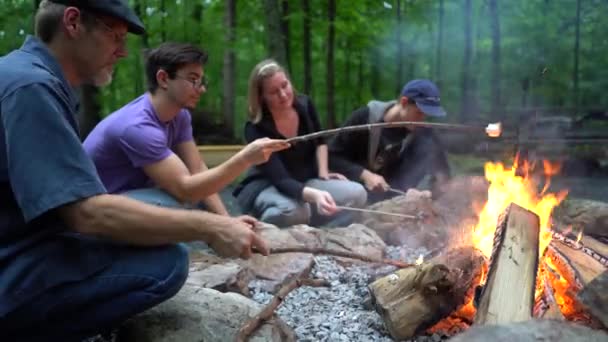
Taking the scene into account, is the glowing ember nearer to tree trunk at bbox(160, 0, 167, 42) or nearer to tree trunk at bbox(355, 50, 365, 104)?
tree trunk at bbox(160, 0, 167, 42)

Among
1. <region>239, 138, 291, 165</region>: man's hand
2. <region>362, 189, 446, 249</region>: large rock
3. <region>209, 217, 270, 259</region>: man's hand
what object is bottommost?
<region>362, 189, 446, 249</region>: large rock

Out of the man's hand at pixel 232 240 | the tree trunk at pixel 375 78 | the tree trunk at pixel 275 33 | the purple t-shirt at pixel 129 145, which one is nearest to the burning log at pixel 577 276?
the man's hand at pixel 232 240

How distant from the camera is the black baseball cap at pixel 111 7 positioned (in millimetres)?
2066

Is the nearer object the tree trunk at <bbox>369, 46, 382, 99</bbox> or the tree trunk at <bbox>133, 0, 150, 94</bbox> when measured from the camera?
the tree trunk at <bbox>133, 0, 150, 94</bbox>

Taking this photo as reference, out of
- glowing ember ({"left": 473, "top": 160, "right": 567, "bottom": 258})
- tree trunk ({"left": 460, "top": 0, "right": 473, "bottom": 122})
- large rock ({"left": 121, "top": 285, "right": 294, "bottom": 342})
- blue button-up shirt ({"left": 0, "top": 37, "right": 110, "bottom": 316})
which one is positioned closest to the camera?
blue button-up shirt ({"left": 0, "top": 37, "right": 110, "bottom": 316})

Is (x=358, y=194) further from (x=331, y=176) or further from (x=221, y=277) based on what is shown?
(x=221, y=277)

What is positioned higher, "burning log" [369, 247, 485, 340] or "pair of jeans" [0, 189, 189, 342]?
"pair of jeans" [0, 189, 189, 342]

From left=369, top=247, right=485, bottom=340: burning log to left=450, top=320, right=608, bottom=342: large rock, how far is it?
0.66 metres

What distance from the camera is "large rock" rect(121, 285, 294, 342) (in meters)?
2.37

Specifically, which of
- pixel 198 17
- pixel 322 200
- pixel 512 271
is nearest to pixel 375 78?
pixel 198 17

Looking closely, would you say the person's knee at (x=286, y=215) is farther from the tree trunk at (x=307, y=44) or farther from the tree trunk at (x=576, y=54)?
the tree trunk at (x=307, y=44)

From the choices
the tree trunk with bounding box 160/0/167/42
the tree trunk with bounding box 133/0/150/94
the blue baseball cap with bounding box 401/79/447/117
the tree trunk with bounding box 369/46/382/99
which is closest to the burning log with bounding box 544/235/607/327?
the blue baseball cap with bounding box 401/79/447/117

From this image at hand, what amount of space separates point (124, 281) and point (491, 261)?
174 cm

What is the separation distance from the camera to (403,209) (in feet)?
15.7
